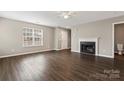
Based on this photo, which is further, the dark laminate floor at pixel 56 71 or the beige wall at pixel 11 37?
the beige wall at pixel 11 37

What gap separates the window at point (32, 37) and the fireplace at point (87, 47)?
354cm

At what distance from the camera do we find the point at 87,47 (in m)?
7.02

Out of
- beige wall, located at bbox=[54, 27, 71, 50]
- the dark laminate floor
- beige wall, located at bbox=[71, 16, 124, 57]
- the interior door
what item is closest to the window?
beige wall, located at bbox=[54, 27, 71, 50]

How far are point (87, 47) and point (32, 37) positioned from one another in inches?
172

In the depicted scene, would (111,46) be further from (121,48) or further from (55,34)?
(55,34)

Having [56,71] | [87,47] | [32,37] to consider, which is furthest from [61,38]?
[56,71]

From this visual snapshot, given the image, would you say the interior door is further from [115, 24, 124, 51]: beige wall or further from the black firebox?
[115, 24, 124, 51]: beige wall

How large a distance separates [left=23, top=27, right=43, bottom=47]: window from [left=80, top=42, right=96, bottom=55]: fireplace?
3538mm

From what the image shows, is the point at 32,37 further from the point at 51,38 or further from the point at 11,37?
the point at 51,38

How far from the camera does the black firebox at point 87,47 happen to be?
652 cm

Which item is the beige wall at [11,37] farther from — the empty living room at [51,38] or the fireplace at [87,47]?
the fireplace at [87,47]

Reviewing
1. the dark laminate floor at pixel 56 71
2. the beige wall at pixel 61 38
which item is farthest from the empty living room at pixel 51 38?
the beige wall at pixel 61 38
